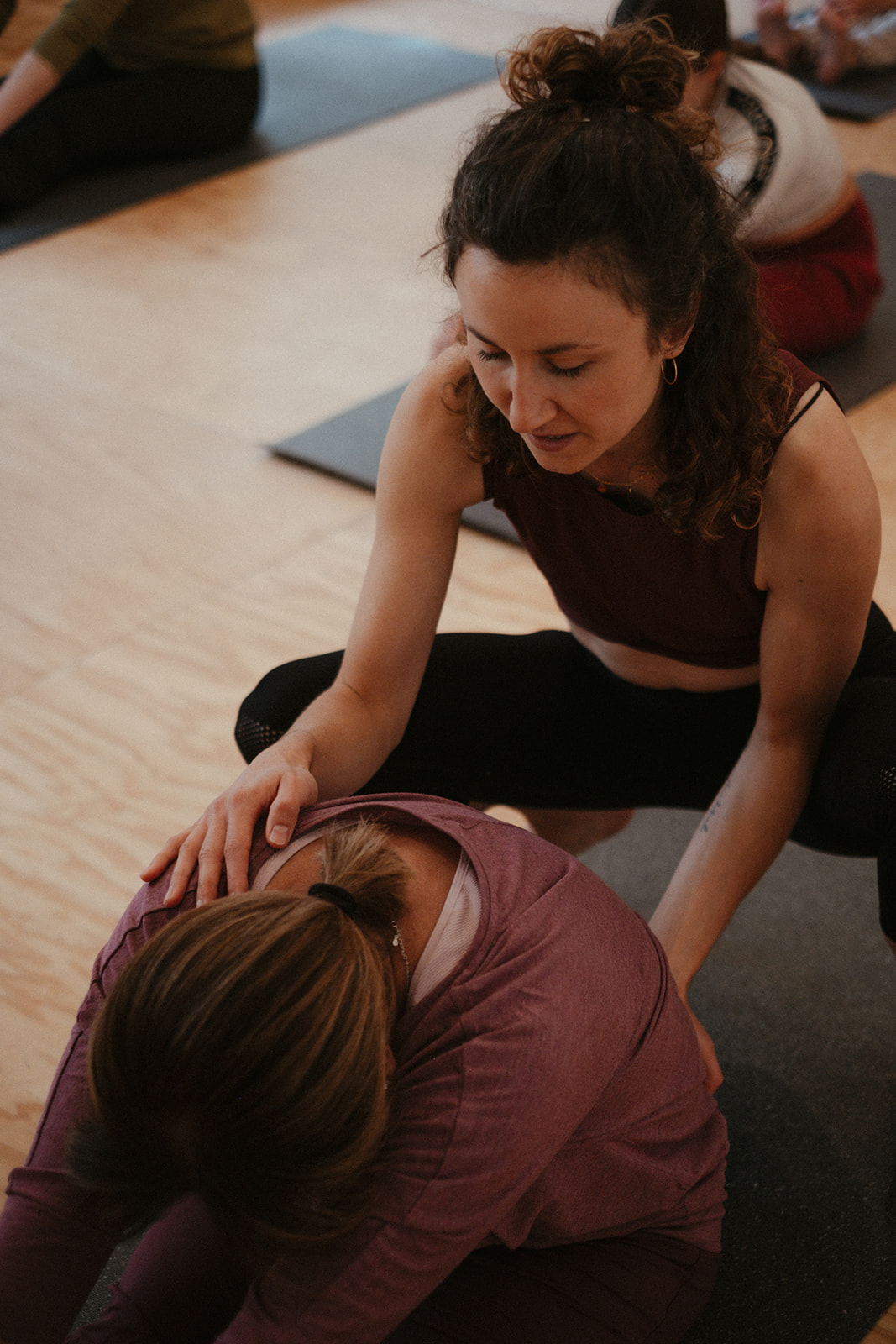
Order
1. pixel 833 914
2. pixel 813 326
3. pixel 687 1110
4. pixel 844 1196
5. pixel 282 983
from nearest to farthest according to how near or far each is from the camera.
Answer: pixel 282 983 < pixel 687 1110 < pixel 844 1196 < pixel 833 914 < pixel 813 326

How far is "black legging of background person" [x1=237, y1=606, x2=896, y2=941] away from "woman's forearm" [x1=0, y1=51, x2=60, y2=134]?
2.95 metres

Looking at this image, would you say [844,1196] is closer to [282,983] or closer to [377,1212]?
[377,1212]

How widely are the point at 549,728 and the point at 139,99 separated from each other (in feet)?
10.7

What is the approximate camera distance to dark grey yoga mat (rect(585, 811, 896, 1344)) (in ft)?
A: 4.10

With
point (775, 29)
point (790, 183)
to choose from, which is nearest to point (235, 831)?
point (790, 183)

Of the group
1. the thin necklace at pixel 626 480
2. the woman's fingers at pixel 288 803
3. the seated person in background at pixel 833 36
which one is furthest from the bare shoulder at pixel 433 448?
the seated person in background at pixel 833 36

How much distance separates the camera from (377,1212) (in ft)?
2.86

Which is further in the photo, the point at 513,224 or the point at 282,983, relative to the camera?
the point at 513,224

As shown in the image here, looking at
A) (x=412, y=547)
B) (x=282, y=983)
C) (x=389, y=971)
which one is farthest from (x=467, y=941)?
(x=412, y=547)

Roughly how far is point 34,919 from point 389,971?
36.9 inches

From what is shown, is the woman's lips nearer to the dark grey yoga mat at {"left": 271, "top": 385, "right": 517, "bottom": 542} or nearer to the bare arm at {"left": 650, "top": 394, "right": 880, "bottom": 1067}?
the bare arm at {"left": 650, "top": 394, "right": 880, "bottom": 1067}

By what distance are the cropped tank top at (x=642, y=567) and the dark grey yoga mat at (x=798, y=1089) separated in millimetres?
409

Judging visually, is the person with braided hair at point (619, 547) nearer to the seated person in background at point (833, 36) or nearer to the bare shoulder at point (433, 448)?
the bare shoulder at point (433, 448)

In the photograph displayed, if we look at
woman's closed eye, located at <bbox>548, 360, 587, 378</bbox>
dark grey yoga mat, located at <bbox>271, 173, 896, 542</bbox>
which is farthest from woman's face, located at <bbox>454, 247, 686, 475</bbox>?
dark grey yoga mat, located at <bbox>271, 173, 896, 542</bbox>
